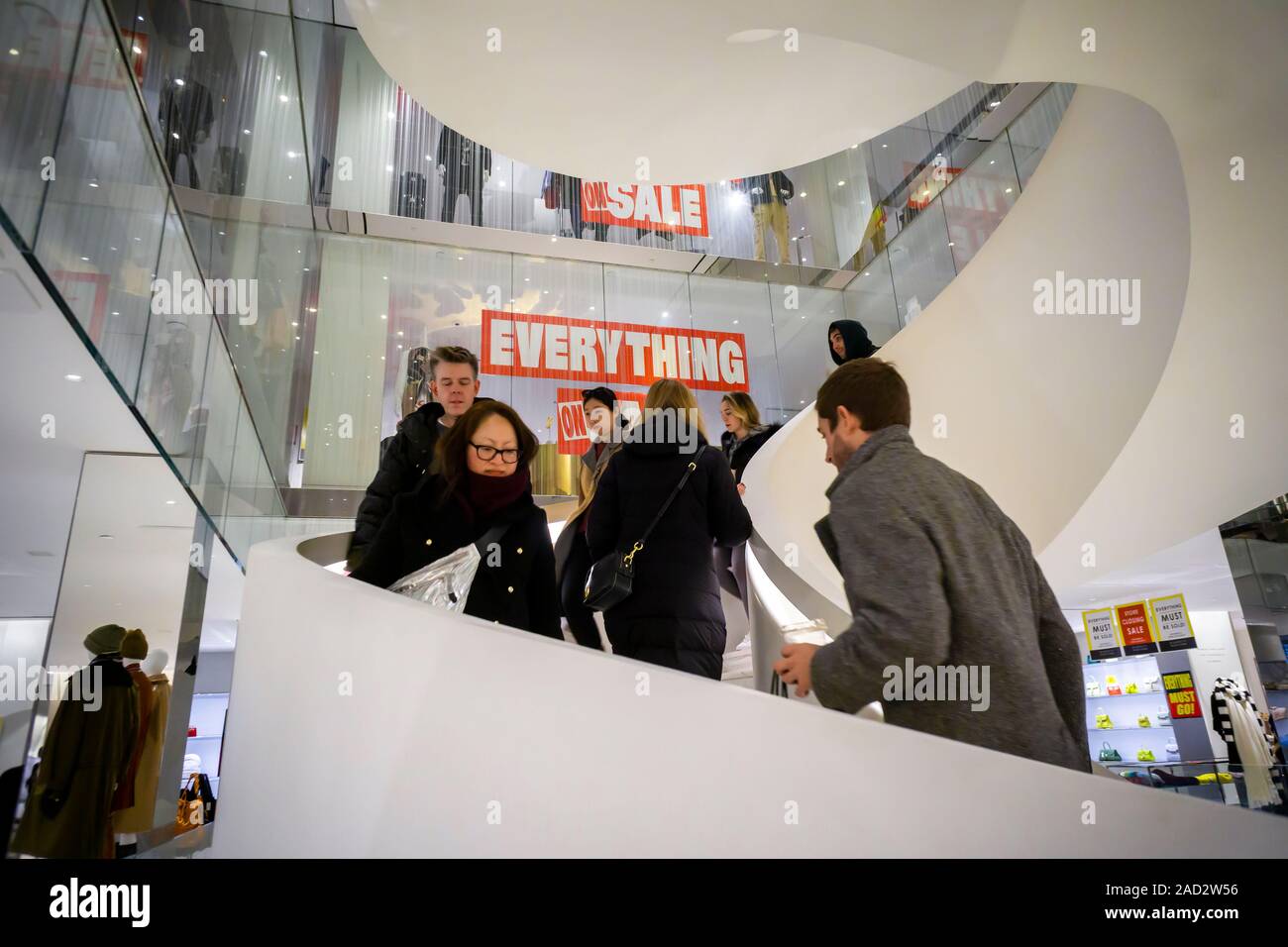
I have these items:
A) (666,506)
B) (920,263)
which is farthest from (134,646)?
(920,263)

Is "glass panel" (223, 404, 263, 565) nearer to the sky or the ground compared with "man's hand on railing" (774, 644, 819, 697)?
nearer to the sky

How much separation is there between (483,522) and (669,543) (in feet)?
2.18

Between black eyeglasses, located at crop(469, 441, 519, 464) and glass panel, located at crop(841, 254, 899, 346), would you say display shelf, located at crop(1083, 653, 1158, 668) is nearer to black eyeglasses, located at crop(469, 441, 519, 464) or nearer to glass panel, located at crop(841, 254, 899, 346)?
glass panel, located at crop(841, 254, 899, 346)

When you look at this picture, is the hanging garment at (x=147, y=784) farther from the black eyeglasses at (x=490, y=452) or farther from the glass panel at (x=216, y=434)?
the black eyeglasses at (x=490, y=452)

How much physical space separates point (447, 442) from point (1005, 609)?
5.89 feet

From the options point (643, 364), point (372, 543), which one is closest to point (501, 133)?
point (372, 543)

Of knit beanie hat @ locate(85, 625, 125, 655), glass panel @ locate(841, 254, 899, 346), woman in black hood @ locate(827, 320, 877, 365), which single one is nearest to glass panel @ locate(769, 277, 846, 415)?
glass panel @ locate(841, 254, 899, 346)

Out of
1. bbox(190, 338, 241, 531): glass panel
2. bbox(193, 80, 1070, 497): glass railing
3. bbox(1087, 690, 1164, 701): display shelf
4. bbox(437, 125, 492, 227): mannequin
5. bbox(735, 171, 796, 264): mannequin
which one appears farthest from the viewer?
bbox(735, 171, 796, 264): mannequin

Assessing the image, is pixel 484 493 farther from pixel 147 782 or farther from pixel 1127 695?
pixel 1127 695

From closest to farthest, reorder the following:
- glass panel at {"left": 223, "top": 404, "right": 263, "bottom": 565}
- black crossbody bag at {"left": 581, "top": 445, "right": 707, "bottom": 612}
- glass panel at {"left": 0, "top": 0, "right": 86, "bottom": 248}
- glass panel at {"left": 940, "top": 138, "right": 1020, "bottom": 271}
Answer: glass panel at {"left": 0, "top": 0, "right": 86, "bottom": 248} → black crossbody bag at {"left": 581, "top": 445, "right": 707, "bottom": 612} → glass panel at {"left": 223, "top": 404, "right": 263, "bottom": 565} → glass panel at {"left": 940, "top": 138, "right": 1020, "bottom": 271}

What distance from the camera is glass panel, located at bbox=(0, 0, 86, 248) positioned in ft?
6.22

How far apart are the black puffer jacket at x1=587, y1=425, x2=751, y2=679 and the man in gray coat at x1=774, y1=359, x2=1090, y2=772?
105 centimetres
